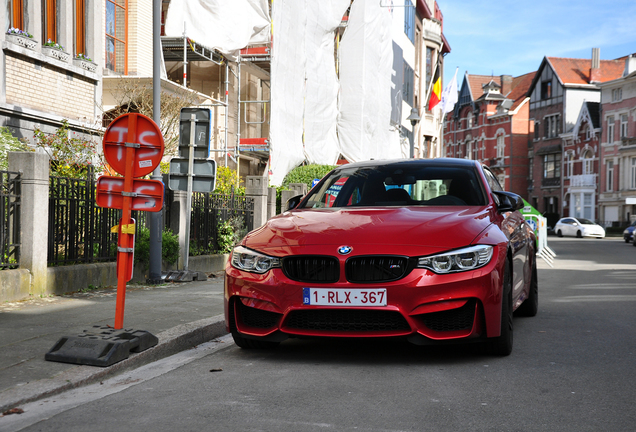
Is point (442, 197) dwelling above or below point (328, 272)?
above

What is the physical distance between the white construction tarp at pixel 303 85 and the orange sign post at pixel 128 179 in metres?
19.1

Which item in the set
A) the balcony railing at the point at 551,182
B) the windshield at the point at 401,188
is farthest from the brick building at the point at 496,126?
the windshield at the point at 401,188

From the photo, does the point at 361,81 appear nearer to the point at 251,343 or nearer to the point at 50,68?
the point at 50,68

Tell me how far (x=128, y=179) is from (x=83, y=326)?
63.0 inches

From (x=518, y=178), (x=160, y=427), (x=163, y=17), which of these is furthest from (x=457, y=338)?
(x=518, y=178)

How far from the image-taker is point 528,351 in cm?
597

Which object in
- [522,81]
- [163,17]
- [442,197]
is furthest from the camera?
[522,81]

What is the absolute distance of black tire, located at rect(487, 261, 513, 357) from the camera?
18.0ft

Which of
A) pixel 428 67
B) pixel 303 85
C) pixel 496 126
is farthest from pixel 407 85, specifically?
pixel 496 126

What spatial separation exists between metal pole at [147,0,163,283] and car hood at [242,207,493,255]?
514 cm

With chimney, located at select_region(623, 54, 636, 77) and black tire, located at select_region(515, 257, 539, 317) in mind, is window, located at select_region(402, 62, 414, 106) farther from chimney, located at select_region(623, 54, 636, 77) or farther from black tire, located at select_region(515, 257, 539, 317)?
black tire, located at select_region(515, 257, 539, 317)

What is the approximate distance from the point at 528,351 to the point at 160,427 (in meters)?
3.30

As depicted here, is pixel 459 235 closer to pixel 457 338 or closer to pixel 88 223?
pixel 457 338

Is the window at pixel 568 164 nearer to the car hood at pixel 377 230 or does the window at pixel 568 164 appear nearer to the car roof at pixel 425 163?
the car roof at pixel 425 163
